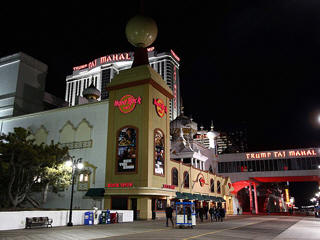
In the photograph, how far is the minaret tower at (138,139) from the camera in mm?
34594

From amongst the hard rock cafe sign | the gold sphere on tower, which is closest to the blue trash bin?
the gold sphere on tower

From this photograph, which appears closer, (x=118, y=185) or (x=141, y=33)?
(x=118, y=185)

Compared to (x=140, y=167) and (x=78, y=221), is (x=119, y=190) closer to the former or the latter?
(x=140, y=167)

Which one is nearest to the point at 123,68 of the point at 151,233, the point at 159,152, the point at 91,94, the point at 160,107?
the point at 91,94

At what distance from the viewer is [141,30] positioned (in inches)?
1604

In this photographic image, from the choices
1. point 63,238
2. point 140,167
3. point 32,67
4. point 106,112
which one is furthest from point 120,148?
point 32,67

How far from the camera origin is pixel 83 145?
1642 inches

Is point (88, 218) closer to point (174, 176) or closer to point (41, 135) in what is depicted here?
point (174, 176)

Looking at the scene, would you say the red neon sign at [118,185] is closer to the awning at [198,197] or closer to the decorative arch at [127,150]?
the decorative arch at [127,150]

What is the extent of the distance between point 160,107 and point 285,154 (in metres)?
42.4

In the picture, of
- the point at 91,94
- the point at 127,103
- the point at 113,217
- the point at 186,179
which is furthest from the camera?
the point at 91,94

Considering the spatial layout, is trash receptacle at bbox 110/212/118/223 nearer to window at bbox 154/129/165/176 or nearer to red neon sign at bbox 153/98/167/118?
window at bbox 154/129/165/176

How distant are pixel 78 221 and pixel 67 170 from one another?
12.4 m

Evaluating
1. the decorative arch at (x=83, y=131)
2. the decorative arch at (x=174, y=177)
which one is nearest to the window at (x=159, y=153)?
the decorative arch at (x=174, y=177)
